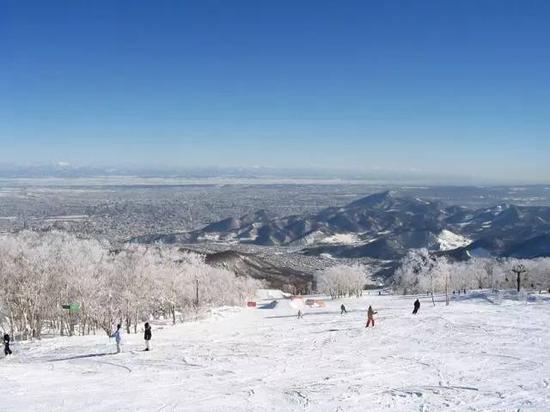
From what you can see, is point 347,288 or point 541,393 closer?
point 541,393

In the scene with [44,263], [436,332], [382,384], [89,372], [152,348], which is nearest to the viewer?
[382,384]

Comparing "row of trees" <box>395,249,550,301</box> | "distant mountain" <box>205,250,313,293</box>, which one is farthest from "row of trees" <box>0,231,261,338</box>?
"distant mountain" <box>205,250,313,293</box>

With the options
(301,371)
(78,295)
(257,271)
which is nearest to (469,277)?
(257,271)

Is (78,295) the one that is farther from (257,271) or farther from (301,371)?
(257,271)

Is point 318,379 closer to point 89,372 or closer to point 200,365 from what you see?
point 200,365

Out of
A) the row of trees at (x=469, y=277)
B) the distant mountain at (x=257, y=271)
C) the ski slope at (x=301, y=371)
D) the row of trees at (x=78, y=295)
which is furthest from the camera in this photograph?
the distant mountain at (x=257, y=271)

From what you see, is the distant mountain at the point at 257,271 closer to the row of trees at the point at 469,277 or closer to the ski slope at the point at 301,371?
the row of trees at the point at 469,277

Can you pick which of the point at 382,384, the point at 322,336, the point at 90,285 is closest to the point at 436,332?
the point at 322,336

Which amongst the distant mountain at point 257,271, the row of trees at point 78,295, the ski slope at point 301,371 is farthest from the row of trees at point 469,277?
the ski slope at point 301,371
